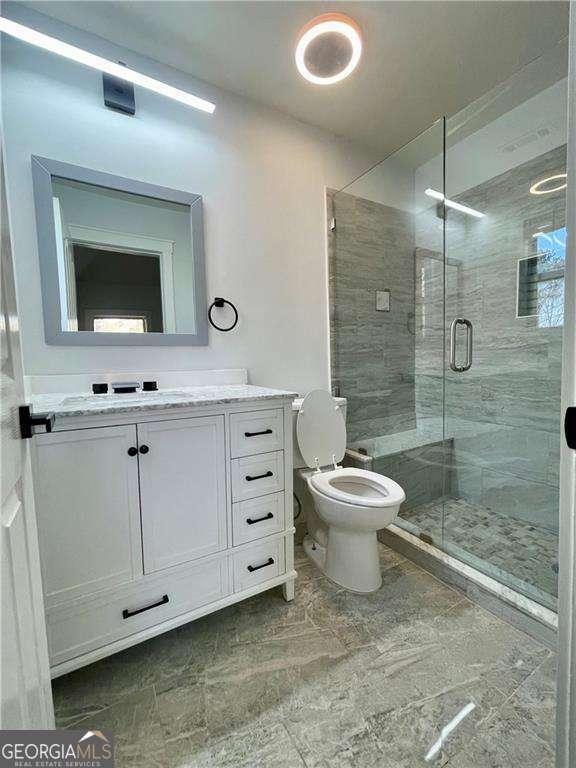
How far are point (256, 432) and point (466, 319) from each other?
173 cm

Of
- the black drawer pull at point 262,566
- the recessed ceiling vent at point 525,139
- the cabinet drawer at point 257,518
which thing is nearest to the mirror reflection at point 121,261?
the cabinet drawer at point 257,518

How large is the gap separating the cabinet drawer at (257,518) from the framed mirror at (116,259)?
87cm

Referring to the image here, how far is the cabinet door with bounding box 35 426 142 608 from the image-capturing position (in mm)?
995

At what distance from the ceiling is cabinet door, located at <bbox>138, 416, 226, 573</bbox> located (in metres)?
1.71

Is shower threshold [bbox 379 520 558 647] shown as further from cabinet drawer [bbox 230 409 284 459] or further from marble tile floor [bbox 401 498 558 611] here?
cabinet drawer [bbox 230 409 284 459]

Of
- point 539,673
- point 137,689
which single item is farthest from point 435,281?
point 137,689

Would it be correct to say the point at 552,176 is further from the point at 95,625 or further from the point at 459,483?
the point at 95,625

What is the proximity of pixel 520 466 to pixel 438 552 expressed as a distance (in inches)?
33.4

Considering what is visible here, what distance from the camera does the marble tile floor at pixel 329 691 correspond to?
920 mm

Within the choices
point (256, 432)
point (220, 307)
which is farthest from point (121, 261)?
point (256, 432)

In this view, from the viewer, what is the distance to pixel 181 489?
1201mm

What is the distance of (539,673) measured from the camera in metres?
1.12

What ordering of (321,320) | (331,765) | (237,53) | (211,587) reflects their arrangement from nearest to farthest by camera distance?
(331,765), (211,587), (237,53), (321,320)

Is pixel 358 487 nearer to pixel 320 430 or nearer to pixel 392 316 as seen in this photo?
pixel 320 430
